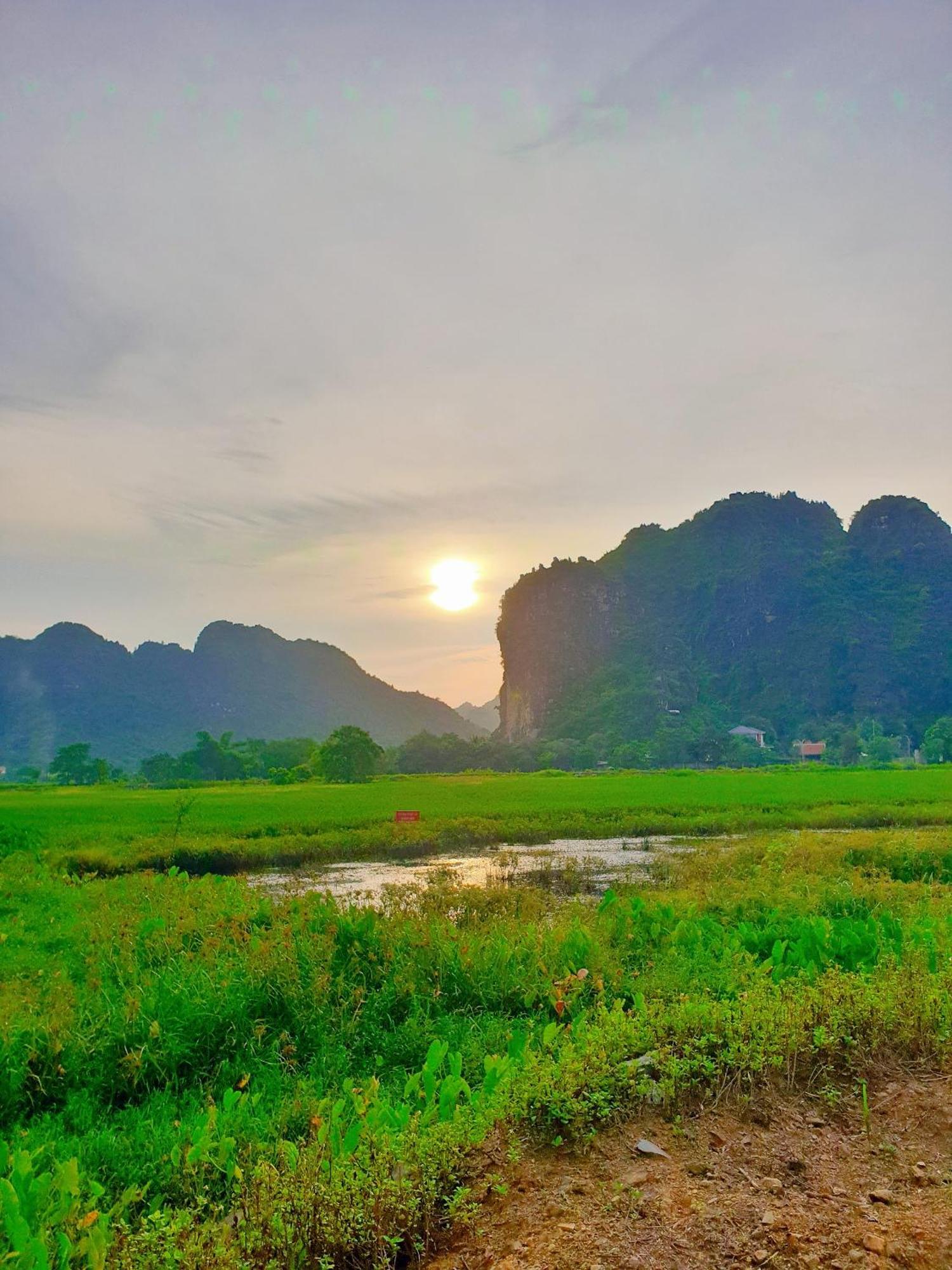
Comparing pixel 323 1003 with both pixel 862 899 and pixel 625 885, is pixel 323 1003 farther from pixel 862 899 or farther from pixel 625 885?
pixel 625 885

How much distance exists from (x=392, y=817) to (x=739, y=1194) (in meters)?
17.2

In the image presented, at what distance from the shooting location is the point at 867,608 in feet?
331

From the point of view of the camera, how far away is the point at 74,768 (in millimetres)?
51656

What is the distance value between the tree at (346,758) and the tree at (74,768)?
16638 millimetres

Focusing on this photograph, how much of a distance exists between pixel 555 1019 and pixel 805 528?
12221 cm

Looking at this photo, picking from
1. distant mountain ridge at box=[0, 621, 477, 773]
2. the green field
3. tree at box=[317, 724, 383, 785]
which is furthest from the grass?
distant mountain ridge at box=[0, 621, 477, 773]

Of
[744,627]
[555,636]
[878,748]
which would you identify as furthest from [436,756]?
[555,636]

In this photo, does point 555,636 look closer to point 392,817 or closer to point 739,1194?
point 392,817

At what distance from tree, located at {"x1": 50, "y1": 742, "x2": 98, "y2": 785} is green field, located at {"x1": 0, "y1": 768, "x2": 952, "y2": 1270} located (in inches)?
1856

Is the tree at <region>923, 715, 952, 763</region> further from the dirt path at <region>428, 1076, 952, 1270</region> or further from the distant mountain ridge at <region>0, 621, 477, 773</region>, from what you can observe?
the distant mountain ridge at <region>0, 621, 477, 773</region>

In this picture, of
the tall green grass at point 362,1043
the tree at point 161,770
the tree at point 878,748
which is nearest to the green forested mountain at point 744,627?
the tree at point 878,748

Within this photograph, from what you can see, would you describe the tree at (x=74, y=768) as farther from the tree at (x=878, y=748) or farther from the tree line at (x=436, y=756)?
the tree at (x=878, y=748)

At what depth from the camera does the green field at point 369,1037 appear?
2.62 metres

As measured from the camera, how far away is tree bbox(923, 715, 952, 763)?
57.6 m
